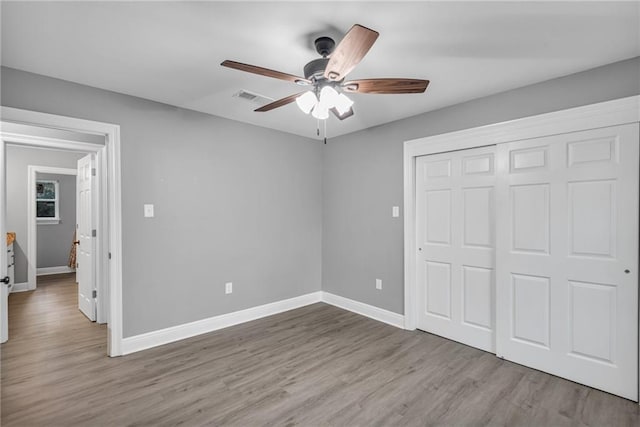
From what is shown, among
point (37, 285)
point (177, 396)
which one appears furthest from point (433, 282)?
point (37, 285)

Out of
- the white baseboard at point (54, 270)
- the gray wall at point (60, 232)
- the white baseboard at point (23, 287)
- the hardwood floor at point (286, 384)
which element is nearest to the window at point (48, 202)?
the gray wall at point (60, 232)

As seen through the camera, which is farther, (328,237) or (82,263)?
(328,237)

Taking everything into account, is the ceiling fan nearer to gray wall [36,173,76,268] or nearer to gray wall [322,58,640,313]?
gray wall [322,58,640,313]

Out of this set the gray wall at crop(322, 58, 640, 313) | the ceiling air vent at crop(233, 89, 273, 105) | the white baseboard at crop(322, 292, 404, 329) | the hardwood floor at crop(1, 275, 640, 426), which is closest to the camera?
the hardwood floor at crop(1, 275, 640, 426)

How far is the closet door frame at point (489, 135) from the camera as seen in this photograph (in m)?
2.24

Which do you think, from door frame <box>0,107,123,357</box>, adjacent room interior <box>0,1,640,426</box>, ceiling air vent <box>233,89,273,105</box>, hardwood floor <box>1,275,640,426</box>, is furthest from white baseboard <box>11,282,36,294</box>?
ceiling air vent <box>233,89,273,105</box>

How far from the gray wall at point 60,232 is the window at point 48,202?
2.7 inches

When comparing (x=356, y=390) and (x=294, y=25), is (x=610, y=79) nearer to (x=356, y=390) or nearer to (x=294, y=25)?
(x=294, y=25)

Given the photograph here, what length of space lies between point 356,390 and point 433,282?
61.7 inches

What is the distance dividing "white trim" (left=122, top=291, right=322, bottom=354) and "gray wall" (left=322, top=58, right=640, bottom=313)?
1.96ft

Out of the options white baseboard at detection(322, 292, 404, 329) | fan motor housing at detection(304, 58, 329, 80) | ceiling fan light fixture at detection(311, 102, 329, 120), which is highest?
fan motor housing at detection(304, 58, 329, 80)

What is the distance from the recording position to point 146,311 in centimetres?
301

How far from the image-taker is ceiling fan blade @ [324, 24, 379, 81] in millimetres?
1366

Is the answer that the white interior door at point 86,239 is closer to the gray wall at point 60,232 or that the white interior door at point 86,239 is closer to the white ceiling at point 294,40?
the white ceiling at point 294,40
